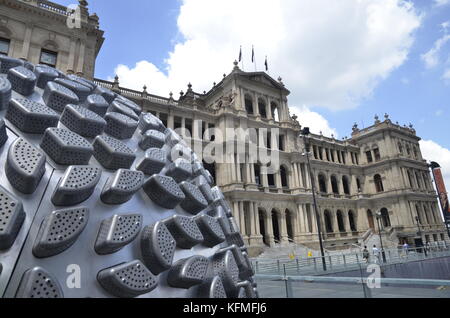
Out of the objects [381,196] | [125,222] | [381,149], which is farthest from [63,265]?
[381,149]

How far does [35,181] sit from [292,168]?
3251 cm

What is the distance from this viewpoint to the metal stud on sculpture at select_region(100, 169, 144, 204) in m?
1.31

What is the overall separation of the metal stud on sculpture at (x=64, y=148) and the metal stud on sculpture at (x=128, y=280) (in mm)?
560

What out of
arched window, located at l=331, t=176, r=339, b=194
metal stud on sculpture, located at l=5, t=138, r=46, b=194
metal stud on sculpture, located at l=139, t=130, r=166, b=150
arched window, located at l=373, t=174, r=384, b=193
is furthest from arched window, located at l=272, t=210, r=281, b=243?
metal stud on sculpture, located at l=5, t=138, r=46, b=194

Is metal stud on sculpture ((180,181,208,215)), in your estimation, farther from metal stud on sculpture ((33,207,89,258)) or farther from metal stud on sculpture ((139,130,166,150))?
metal stud on sculpture ((33,207,89,258))

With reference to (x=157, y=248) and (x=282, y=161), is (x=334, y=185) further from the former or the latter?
(x=157, y=248)

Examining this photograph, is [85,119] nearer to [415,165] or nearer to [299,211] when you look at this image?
[299,211]

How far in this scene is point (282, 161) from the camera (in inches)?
1261

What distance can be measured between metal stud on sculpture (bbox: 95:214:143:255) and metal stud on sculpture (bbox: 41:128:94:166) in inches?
14.2

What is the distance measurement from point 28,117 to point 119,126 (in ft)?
1.59

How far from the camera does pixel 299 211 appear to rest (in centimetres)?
3070

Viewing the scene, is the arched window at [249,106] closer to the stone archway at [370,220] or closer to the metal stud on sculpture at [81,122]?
the stone archway at [370,220]

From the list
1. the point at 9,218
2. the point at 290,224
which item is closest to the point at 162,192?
the point at 9,218

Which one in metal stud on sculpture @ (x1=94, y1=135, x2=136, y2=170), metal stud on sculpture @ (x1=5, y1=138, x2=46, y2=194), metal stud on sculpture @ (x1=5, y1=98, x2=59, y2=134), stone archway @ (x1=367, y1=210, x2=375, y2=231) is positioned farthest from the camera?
stone archway @ (x1=367, y1=210, x2=375, y2=231)
